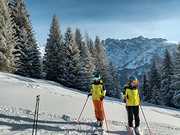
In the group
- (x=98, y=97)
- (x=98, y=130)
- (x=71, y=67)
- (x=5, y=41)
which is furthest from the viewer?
(x=71, y=67)

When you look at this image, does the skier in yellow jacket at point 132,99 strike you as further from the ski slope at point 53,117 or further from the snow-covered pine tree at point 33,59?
the snow-covered pine tree at point 33,59

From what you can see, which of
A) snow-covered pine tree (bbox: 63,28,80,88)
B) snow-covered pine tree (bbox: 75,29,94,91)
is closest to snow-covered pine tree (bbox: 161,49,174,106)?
snow-covered pine tree (bbox: 75,29,94,91)

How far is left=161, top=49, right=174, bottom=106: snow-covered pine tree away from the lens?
6066 cm

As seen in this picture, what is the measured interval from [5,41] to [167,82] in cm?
2582

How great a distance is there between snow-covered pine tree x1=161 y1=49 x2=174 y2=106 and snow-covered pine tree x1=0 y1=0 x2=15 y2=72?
23.6 m

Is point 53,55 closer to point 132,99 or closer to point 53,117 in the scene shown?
point 53,117

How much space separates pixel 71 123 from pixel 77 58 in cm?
4661

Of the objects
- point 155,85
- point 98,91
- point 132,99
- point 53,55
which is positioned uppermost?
point 53,55

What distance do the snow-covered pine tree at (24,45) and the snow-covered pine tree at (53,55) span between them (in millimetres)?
3774

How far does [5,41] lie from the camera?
49500mm

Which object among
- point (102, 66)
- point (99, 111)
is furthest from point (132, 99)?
point (102, 66)

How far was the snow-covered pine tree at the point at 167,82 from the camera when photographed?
60656mm

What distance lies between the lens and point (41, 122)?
16.4m

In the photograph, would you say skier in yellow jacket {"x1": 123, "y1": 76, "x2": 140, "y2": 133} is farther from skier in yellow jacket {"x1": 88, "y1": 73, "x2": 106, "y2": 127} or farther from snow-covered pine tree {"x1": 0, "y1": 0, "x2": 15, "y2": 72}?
snow-covered pine tree {"x1": 0, "y1": 0, "x2": 15, "y2": 72}
